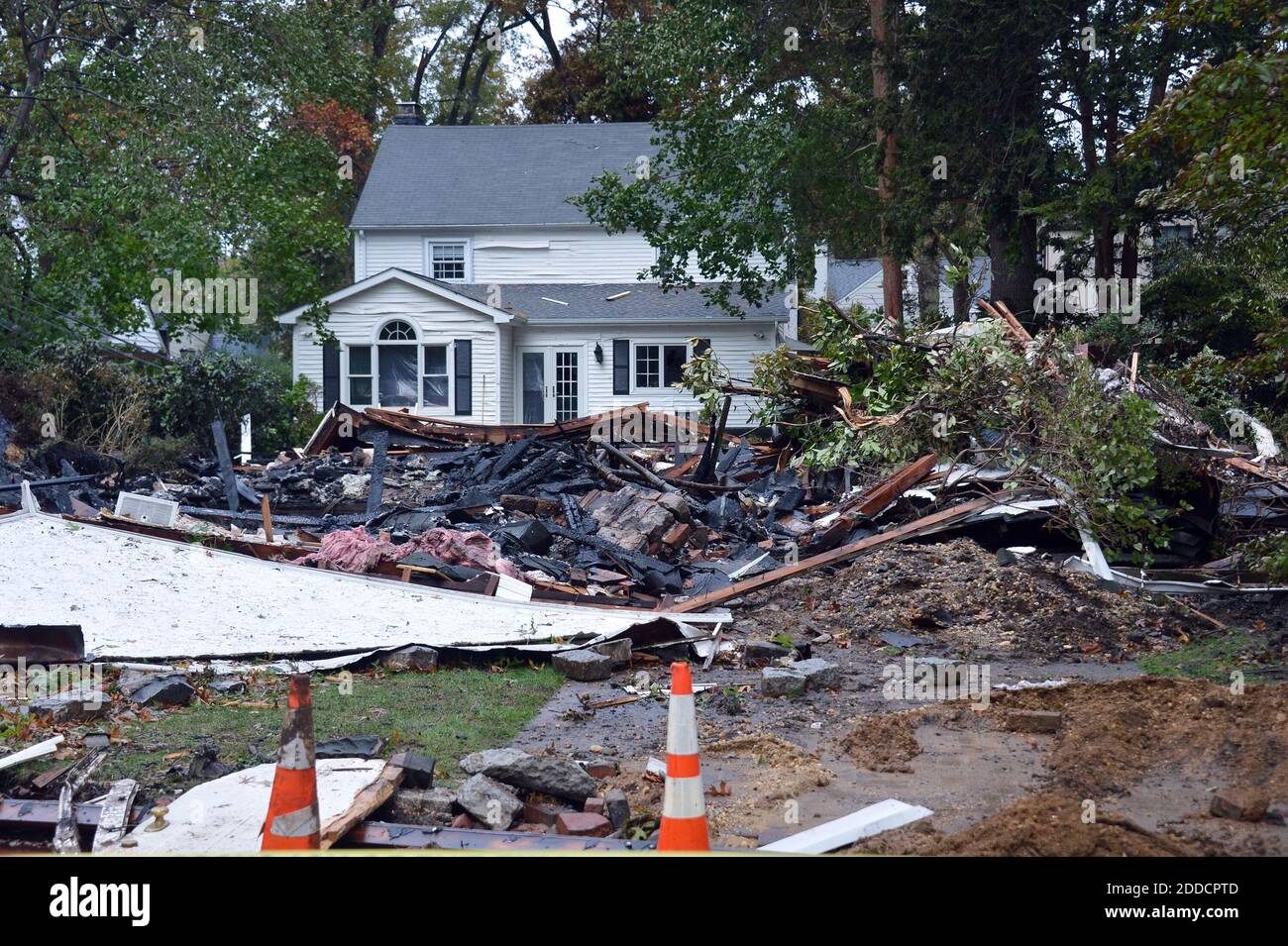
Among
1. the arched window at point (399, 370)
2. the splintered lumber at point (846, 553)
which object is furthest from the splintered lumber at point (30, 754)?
the arched window at point (399, 370)

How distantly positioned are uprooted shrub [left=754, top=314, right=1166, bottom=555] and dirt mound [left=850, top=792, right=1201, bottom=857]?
19.0 ft

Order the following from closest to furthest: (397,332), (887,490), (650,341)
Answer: (887,490) < (397,332) < (650,341)

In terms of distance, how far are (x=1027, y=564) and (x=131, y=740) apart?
23.4ft

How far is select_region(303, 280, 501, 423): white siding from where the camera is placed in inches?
972

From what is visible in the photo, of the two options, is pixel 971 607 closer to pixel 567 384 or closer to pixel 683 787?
pixel 683 787

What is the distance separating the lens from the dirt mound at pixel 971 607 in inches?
358

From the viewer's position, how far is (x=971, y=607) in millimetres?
9680

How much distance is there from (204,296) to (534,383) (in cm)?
740

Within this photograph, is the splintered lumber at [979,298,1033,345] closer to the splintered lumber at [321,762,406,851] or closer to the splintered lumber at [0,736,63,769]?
the splintered lumber at [321,762,406,851]

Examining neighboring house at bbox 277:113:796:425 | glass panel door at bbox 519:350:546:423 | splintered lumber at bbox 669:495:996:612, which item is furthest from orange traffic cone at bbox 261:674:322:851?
glass panel door at bbox 519:350:546:423

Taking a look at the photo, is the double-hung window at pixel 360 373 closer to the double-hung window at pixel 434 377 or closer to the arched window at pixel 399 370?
the arched window at pixel 399 370

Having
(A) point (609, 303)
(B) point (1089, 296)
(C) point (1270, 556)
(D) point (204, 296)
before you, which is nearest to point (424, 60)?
(A) point (609, 303)
